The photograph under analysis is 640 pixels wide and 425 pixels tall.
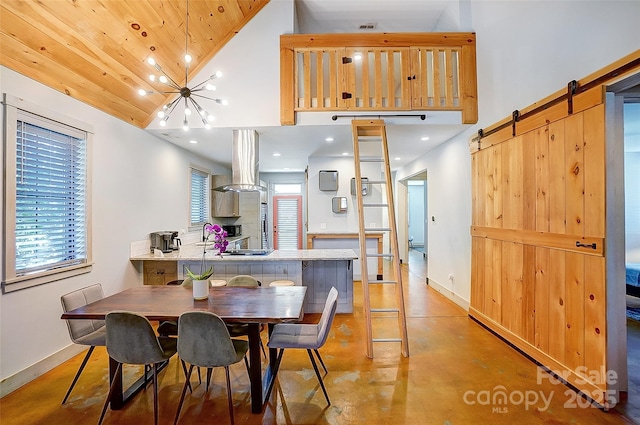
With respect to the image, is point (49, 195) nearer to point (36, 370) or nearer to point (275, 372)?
point (36, 370)

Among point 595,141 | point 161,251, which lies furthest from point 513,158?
point 161,251

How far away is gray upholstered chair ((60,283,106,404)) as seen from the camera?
208 centimetres

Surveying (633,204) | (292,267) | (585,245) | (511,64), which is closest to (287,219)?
(292,267)

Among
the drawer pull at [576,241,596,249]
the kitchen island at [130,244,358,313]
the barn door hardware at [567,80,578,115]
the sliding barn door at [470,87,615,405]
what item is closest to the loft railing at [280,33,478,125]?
the sliding barn door at [470,87,615,405]

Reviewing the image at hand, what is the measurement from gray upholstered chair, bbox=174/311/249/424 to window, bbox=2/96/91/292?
1675mm

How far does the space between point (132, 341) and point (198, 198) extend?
4.10m

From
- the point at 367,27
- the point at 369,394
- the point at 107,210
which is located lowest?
the point at 369,394

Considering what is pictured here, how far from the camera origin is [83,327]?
7.32ft

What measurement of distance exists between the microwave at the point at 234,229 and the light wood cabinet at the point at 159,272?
2.31 m

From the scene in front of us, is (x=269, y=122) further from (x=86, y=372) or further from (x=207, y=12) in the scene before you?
(x=86, y=372)

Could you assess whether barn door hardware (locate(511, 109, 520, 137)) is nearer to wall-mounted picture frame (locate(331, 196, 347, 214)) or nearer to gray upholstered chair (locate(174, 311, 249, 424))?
wall-mounted picture frame (locate(331, 196, 347, 214))

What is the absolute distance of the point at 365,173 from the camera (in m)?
5.70

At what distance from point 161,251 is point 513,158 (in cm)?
450

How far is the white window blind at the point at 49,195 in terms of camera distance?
2307 mm
